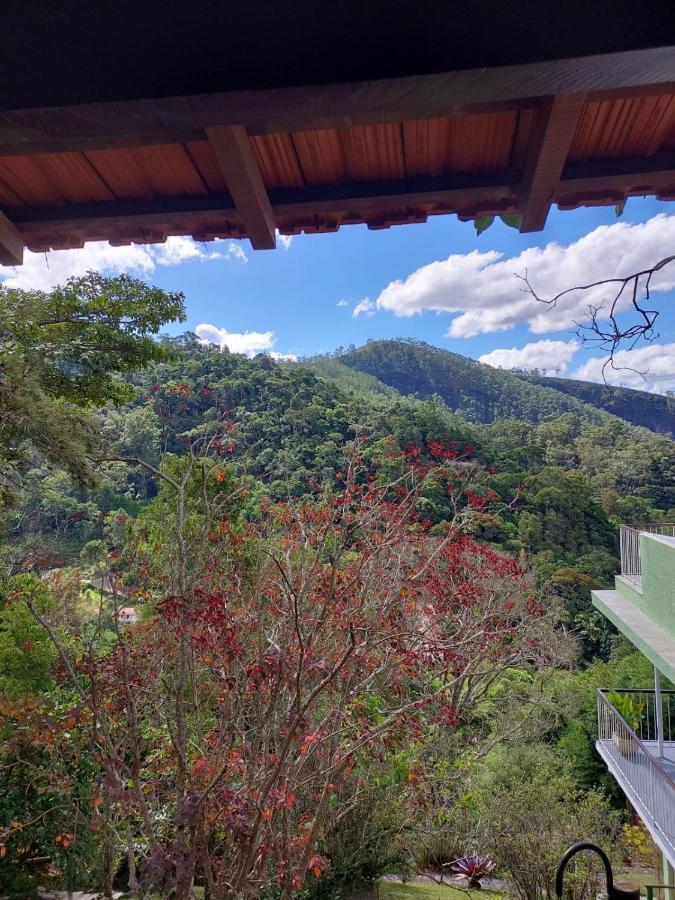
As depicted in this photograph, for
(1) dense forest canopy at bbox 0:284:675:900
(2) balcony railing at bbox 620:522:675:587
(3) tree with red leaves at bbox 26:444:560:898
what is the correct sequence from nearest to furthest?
(3) tree with red leaves at bbox 26:444:560:898, (1) dense forest canopy at bbox 0:284:675:900, (2) balcony railing at bbox 620:522:675:587

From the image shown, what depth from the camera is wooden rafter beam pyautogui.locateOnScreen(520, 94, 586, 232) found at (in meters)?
0.67

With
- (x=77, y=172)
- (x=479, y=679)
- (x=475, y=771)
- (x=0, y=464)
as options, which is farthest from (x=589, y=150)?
(x=479, y=679)

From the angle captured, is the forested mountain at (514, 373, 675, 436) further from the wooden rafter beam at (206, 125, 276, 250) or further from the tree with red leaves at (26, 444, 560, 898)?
the wooden rafter beam at (206, 125, 276, 250)

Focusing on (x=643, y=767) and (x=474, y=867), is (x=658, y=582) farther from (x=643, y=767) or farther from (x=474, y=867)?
(x=474, y=867)

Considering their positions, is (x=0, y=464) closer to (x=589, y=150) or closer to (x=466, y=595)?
(x=466, y=595)

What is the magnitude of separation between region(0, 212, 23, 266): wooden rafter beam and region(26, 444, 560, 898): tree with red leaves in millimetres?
1309

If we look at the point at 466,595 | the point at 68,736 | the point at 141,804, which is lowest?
the point at 68,736

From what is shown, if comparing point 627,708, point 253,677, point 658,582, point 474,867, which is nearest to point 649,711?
point 627,708

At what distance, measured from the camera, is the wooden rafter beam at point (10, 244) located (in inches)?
35.8

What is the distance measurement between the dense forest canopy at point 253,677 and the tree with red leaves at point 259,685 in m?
0.02

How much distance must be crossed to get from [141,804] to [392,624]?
5.26ft

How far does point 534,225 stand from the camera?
2.91 feet

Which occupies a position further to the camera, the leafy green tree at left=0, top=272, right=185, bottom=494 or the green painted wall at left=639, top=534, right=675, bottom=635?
the green painted wall at left=639, top=534, right=675, bottom=635

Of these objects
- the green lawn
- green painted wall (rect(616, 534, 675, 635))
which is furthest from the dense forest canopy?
green painted wall (rect(616, 534, 675, 635))
